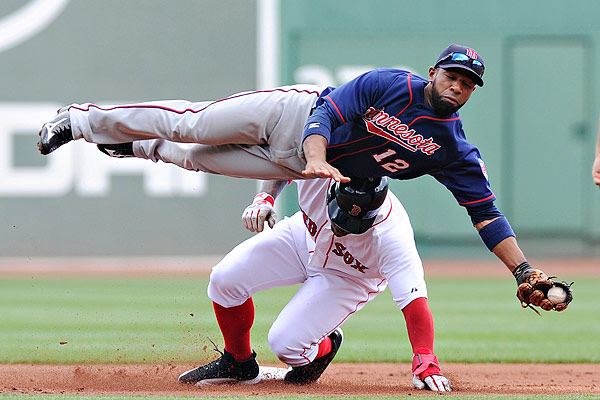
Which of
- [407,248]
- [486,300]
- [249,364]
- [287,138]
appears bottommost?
[486,300]

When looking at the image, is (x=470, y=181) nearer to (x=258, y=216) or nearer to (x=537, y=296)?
(x=537, y=296)

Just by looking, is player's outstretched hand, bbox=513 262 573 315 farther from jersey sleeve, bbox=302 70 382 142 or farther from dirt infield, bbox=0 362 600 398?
jersey sleeve, bbox=302 70 382 142

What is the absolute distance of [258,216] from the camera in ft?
14.5

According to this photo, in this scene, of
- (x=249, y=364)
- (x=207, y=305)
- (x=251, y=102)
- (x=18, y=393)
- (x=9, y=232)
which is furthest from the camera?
(x=9, y=232)

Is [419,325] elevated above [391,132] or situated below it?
below

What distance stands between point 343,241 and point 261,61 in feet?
32.4

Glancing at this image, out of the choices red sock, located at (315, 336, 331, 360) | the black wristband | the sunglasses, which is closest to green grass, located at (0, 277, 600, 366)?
red sock, located at (315, 336, 331, 360)

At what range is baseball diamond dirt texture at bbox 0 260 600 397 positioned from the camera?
13.6 feet

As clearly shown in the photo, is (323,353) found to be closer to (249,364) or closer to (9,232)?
(249,364)

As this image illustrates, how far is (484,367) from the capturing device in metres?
5.41

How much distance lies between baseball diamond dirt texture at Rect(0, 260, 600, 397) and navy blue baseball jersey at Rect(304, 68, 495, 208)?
1.03 m

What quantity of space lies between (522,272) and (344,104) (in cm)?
109

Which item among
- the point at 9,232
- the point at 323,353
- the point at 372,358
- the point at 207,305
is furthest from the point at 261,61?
the point at 323,353

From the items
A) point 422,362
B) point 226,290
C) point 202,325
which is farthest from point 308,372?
point 202,325
